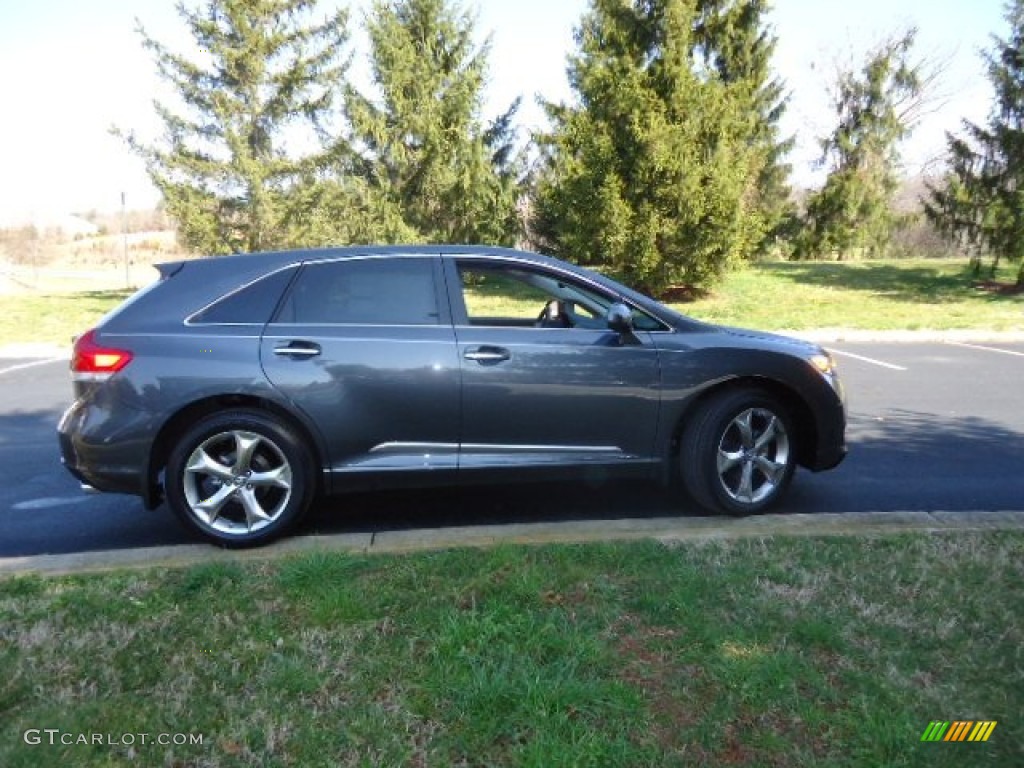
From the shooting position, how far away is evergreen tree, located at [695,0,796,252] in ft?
65.6

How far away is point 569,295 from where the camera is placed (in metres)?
4.34

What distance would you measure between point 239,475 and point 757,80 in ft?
81.3

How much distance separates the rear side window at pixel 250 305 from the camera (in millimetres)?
3918

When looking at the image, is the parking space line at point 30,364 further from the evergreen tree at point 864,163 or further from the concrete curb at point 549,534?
the evergreen tree at point 864,163

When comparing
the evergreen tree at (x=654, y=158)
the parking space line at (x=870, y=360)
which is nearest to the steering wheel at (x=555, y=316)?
the parking space line at (x=870, y=360)

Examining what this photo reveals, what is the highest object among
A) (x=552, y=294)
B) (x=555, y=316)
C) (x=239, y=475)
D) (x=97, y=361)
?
(x=552, y=294)

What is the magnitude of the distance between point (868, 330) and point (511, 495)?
1169cm

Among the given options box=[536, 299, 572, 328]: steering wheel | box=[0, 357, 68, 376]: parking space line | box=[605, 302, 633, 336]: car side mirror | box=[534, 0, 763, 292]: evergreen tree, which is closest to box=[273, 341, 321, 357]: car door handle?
box=[536, 299, 572, 328]: steering wheel

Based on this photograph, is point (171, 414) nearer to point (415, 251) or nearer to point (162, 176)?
point (415, 251)

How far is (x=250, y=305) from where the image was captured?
156 inches

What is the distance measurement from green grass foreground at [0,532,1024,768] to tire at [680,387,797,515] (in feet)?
2.03

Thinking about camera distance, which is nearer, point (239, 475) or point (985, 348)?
point (239, 475)

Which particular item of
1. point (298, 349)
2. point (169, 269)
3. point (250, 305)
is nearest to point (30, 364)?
point (169, 269)

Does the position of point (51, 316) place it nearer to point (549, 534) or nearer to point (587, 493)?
point (587, 493)
